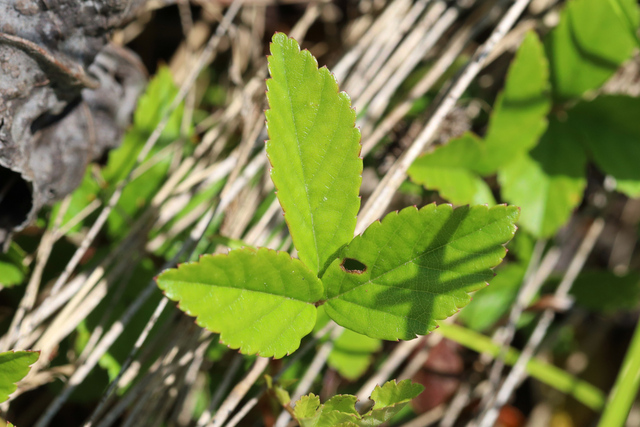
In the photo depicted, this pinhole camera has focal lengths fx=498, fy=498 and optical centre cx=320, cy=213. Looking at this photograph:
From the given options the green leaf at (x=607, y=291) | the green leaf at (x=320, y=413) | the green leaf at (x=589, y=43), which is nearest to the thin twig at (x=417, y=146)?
the green leaf at (x=589, y=43)

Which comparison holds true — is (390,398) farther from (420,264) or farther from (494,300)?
(494,300)

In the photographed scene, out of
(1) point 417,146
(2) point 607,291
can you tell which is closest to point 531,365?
(2) point 607,291

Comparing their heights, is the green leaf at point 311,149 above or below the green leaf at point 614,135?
below

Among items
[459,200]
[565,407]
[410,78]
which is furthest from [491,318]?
[410,78]

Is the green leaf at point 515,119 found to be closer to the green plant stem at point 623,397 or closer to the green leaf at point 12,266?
the green plant stem at point 623,397

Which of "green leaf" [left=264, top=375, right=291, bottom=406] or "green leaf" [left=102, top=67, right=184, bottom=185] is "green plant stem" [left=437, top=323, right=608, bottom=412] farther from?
"green leaf" [left=102, top=67, right=184, bottom=185]

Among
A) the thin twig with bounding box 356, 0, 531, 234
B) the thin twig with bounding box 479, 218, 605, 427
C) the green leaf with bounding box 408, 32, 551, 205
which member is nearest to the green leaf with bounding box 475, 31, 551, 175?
the green leaf with bounding box 408, 32, 551, 205

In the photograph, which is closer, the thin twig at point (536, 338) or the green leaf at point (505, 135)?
the green leaf at point (505, 135)
